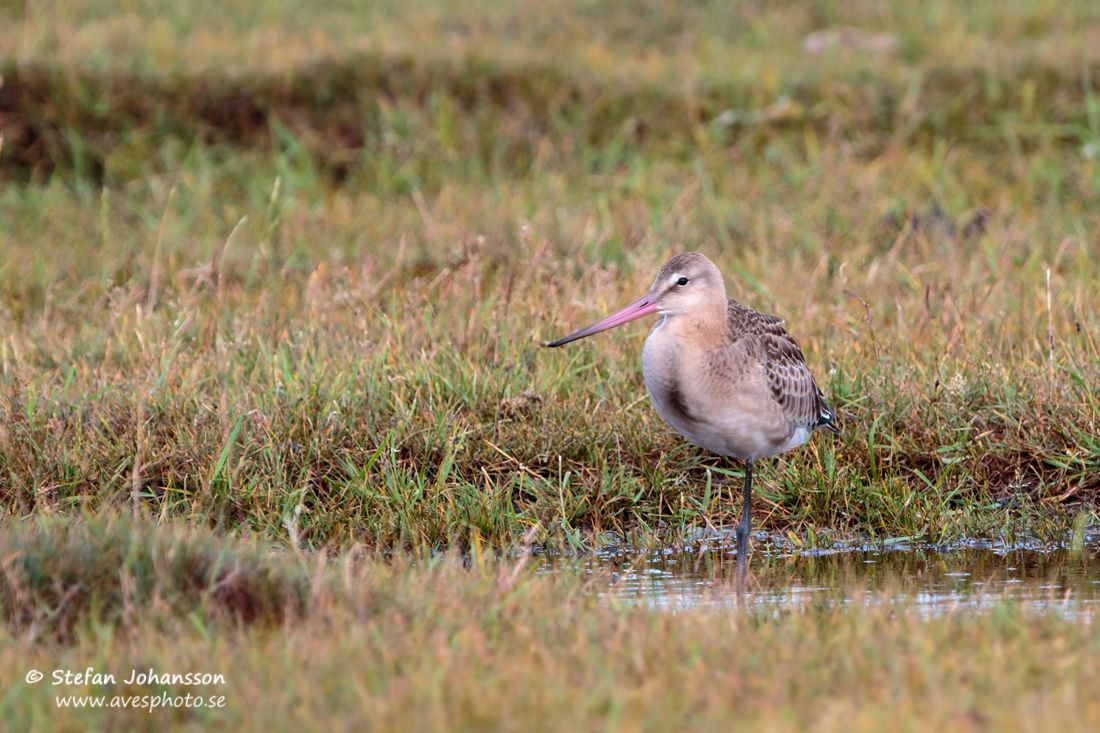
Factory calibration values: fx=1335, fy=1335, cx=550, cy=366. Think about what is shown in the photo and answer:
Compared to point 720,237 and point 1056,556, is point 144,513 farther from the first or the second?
point 720,237

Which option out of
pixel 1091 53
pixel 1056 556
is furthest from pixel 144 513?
pixel 1091 53

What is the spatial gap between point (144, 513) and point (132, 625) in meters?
1.49

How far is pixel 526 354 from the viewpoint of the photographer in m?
6.60

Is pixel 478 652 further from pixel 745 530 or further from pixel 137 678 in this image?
pixel 745 530

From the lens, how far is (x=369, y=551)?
542 cm

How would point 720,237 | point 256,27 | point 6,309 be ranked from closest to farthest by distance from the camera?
point 6,309
point 720,237
point 256,27

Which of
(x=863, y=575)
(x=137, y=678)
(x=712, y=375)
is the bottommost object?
(x=137, y=678)

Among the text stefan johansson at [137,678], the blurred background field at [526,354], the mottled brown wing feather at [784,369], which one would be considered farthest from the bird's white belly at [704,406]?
the text stefan johansson at [137,678]

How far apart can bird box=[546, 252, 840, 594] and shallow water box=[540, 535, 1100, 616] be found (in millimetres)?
199

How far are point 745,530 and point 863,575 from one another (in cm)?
54

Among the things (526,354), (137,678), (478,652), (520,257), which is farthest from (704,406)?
(520,257)

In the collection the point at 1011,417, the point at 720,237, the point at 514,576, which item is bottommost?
the point at 514,576

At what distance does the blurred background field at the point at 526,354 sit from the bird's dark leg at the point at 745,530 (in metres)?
0.12

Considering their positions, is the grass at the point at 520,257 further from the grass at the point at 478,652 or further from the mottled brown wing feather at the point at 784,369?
the grass at the point at 478,652
